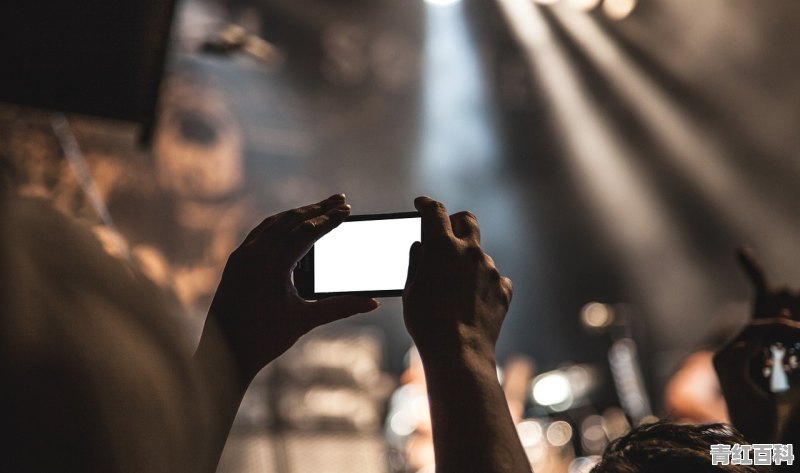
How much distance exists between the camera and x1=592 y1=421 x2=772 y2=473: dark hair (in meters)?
0.80

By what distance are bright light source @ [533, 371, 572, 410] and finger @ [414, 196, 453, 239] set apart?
4932mm

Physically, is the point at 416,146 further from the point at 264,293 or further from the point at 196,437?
the point at 196,437

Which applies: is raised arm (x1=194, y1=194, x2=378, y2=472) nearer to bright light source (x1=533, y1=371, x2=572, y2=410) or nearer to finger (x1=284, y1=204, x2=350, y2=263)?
finger (x1=284, y1=204, x2=350, y2=263)

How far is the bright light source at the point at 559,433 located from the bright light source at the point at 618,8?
3133 mm

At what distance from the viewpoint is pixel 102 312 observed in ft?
1.59

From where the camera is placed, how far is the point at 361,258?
1114mm

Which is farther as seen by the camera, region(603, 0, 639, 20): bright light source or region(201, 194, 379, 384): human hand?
region(603, 0, 639, 20): bright light source

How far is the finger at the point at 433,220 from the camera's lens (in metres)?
0.75

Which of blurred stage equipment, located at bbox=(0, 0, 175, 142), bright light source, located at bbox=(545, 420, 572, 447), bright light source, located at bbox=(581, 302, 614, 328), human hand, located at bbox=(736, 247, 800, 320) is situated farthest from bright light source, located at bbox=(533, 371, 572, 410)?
→ blurred stage equipment, located at bbox=(0, 0, 175, 142)

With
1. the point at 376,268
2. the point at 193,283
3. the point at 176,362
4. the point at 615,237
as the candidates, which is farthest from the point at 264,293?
the point at 615,237

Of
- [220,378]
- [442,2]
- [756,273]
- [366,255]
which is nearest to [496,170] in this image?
[442,2]

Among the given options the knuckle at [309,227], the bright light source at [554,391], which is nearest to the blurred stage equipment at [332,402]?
the bright light source at [554,391]

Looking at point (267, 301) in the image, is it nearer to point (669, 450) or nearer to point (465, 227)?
point (465, 227)

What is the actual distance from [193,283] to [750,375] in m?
4.27
